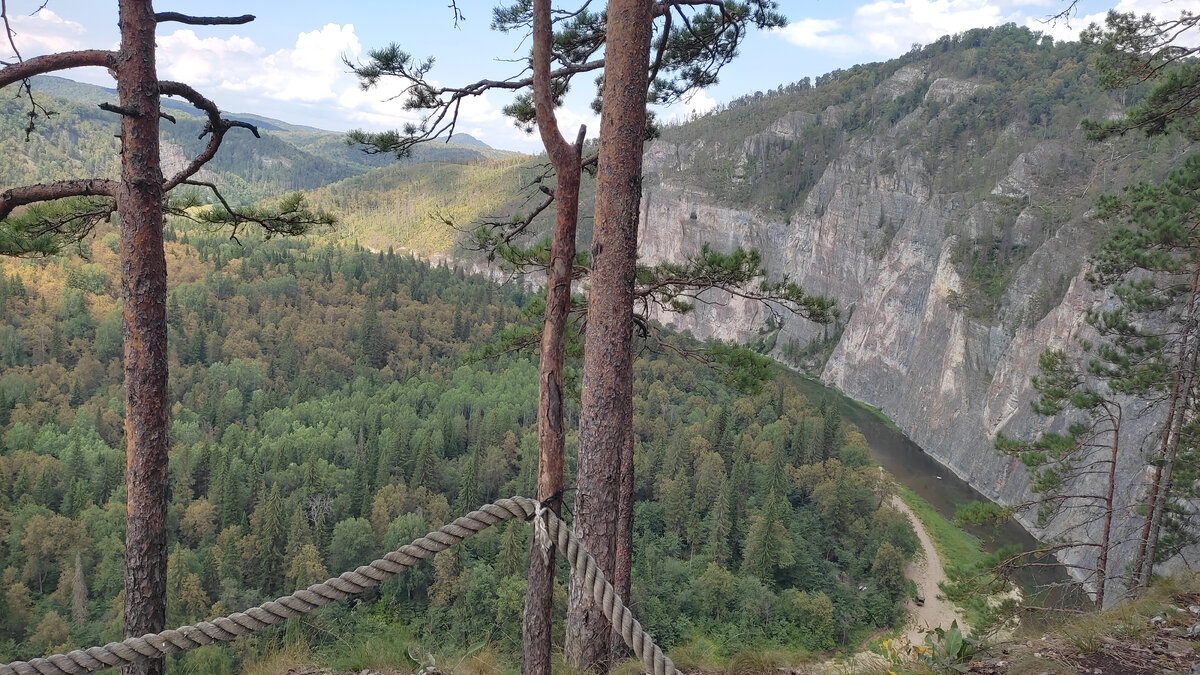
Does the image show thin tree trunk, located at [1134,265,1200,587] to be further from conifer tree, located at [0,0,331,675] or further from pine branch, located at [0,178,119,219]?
pine branch, located at [0,178,119,219]

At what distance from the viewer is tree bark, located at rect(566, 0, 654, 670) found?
3.32m

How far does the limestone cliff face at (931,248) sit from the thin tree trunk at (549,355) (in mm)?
22297

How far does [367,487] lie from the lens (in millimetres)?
34719

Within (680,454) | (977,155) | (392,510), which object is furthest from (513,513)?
(977,155)

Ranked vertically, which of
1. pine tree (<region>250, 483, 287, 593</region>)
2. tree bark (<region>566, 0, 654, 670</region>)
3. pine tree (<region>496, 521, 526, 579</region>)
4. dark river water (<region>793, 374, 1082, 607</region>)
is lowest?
pine tree (<region>250, 483, 287, 593</region>)

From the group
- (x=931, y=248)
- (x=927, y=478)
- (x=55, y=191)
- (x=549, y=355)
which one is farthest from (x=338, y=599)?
(x=931, y=248)

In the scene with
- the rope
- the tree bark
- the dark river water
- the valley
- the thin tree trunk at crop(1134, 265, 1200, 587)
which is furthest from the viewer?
the dark river water

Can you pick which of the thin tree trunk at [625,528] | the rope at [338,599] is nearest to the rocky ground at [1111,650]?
the rope at [338,599]

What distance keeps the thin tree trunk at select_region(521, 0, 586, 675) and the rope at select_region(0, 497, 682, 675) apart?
8.2 inches

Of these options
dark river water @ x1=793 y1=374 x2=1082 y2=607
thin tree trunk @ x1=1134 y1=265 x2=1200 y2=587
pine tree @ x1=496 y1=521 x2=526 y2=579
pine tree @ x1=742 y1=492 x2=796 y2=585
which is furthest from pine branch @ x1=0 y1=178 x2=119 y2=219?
pine tree @ x1=742 y1=492 x2=796 y2=585

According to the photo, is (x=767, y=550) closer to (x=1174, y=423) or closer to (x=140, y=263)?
(x=1174, y=423)

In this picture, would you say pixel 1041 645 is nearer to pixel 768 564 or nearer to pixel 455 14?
pixel 455 14

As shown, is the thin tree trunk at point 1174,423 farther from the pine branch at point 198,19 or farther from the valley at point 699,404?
the pine branch at point 198,19

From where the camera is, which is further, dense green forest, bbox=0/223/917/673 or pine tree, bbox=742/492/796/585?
Result: pine tree, bbox=742/492/796/585
